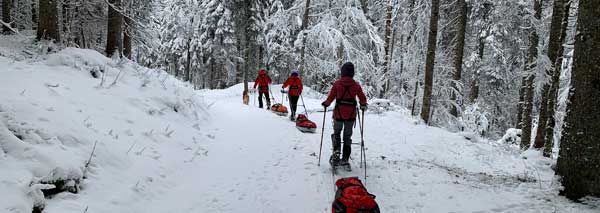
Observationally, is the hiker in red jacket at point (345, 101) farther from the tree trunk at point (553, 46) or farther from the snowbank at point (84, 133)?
the tree trunk at point (553, 46)

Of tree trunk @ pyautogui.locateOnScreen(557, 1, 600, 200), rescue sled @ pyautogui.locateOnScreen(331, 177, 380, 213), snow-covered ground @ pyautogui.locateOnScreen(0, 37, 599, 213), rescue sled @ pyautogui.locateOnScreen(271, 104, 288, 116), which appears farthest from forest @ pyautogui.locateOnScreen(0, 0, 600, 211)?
rescue sled @ pyautogui.locateOnScreen(271, 104, 288, 116)

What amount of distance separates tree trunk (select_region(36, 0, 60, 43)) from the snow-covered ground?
2.44 ft

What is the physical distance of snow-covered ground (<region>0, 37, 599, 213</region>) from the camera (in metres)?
4.83

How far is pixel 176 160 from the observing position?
731 cm

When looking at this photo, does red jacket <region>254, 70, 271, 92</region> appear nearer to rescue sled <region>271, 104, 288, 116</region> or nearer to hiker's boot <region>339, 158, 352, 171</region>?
rescue sled <region>271, 104, 288, 116</region>

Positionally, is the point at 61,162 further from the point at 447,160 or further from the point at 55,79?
the point at 447,160

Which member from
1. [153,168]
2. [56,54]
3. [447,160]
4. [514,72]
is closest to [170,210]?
[153,168]

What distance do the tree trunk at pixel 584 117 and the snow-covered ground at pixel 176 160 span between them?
34cm

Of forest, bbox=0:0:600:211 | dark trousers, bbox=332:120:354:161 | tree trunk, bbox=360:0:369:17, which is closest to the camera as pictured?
forest, bbox=0:0:600:211

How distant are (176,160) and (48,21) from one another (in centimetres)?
626

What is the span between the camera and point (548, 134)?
9.64 meters

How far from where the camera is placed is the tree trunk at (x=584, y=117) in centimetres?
480


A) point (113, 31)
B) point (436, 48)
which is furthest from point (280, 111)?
point (436, 48)

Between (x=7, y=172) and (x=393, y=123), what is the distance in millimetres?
11389
